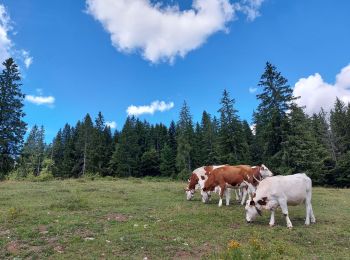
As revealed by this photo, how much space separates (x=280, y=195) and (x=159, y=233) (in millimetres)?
5315

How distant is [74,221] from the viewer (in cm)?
1375

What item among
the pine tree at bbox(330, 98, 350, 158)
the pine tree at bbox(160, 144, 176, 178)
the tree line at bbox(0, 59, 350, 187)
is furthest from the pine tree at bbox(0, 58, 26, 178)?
the pine tree at bbox(330, 98, 350, 158)

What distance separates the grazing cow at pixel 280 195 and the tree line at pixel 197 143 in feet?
111

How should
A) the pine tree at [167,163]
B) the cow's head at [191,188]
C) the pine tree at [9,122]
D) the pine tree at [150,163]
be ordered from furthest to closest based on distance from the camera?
the pine tree at [150,163]
the pine tree at [167,163]
the pine tree at [9,122]
the cow's head at [191,188]

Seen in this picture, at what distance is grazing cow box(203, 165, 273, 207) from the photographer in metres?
18.5

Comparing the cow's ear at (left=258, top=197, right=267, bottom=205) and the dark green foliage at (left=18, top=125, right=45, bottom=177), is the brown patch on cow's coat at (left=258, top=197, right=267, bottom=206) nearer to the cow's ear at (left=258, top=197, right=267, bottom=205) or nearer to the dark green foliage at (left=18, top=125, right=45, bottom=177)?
the cow's ear at (left=258, top=197, right=267, bottom=205)

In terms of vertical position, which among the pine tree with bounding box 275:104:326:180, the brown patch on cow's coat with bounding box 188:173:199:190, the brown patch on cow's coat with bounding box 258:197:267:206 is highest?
the pine tree with bounding box 275:104:326:180

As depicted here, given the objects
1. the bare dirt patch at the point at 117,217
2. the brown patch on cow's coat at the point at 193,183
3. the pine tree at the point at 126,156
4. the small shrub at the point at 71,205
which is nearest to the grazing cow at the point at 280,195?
the bare dirt patch at the point at 117,217

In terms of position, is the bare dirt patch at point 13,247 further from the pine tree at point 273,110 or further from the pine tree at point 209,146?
the pine tree at point 209,146

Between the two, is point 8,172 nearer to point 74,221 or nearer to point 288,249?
point 74,221

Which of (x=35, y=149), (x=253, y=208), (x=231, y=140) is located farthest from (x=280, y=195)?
(x=35, y=149)

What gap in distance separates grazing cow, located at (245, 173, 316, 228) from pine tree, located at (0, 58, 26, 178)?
40.3m

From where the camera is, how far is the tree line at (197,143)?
156ft

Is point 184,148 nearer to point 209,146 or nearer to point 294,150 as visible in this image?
point 209,146
